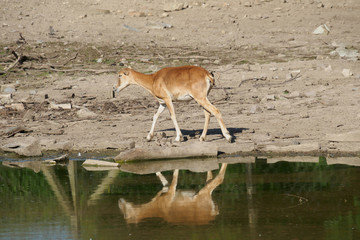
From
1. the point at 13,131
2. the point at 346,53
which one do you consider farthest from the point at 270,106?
the point at 346,53

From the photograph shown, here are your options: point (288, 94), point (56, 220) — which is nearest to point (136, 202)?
point (56, 220)

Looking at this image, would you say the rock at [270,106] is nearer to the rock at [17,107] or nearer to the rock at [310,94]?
the rock at [310,94]

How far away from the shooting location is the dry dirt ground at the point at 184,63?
1352 cm

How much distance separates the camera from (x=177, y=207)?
352 inches

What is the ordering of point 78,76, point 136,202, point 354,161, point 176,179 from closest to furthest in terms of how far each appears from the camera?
point 136,202
point 176,179
point 354,161
point 78,76

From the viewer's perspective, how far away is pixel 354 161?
37.3 feet

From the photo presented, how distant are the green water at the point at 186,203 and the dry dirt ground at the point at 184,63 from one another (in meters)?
1.51

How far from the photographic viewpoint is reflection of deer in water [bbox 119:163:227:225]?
8.40 metres

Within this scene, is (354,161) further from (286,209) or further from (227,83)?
(227,83)

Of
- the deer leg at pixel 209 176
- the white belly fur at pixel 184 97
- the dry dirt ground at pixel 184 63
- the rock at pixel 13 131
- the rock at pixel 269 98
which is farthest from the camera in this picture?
the rock at pixel 269 98

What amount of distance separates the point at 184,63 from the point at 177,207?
39.3 ft

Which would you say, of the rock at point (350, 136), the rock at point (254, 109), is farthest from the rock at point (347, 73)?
the rock at point (350, 136)

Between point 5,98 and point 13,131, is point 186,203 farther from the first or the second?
point 5,98

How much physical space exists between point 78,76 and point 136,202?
10.8 metres
